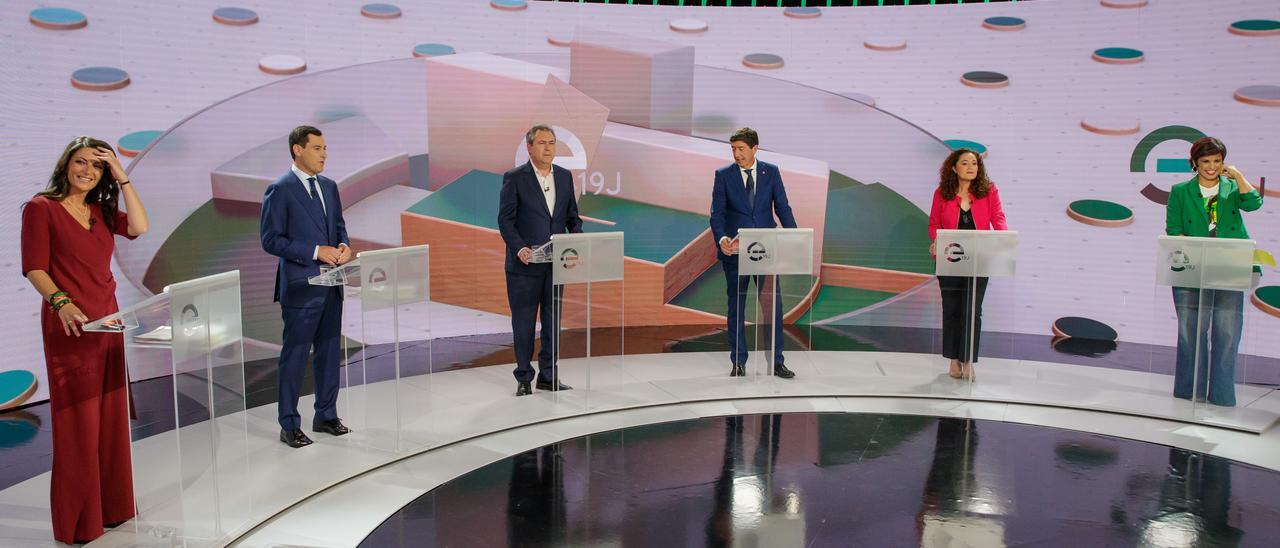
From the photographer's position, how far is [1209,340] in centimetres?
525

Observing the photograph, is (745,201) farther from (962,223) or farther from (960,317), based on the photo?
(960,317)

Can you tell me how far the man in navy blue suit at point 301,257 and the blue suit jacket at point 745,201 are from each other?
249 cm

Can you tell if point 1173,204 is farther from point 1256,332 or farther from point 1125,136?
point 1125,136

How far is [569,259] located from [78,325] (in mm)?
2637

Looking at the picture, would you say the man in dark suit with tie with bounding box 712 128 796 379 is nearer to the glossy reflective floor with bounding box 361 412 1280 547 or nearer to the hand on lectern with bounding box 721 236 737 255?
the hand on lectern with bounding box 721 236 737 255

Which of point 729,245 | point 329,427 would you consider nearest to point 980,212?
point 729,245

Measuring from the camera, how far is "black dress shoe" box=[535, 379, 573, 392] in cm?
557

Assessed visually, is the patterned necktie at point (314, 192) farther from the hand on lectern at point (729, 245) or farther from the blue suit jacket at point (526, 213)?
the hand on lectern at point (729, 245)

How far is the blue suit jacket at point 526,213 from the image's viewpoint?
17.6ft

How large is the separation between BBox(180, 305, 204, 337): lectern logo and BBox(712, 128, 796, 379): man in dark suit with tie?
3.35m

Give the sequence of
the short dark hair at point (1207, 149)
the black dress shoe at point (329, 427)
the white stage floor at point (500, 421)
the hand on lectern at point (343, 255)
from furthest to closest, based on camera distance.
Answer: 1. the short dark hair at point (1207, 149)
2. the black dress shoe at point (329, 427)
3. the hand on lectern at point (343, 255)
4. the white stage floor at point (500, 421)

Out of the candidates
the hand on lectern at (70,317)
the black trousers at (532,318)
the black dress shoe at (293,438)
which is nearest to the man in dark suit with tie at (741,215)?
the black trousers at (532,318)

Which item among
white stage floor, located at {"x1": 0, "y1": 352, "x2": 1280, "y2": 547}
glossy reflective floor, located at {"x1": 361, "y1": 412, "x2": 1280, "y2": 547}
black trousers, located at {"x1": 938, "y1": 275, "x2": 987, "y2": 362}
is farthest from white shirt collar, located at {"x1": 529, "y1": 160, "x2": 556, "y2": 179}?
black trousers, located at {"x1": 938, "y1": 275, "x2": 987, "y2": 362}

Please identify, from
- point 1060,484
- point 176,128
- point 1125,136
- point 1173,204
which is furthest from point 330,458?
point 1125,136
